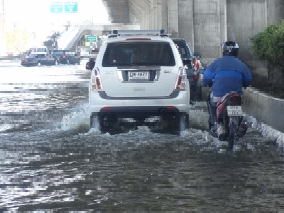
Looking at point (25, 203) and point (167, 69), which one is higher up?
point (167, 69)

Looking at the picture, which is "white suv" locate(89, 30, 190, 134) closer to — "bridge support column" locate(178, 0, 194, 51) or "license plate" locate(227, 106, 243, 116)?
"license plate" locate(227, 106, 243, 116)

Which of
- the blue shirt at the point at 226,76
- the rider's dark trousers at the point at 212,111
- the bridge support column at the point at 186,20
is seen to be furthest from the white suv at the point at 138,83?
the bridge support column at the point at 186,20

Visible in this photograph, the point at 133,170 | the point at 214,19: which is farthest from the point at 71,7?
the point at 133,170

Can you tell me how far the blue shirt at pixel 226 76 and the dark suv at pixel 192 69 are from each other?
8.73 m

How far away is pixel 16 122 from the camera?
687 inches

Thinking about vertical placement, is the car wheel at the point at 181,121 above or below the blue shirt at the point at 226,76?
below

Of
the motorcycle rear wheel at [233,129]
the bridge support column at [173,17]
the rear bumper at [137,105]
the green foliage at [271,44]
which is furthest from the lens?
the bridge support column at [173,17]

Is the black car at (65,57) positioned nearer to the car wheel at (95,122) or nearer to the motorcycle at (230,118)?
the car wheel at (95,122)

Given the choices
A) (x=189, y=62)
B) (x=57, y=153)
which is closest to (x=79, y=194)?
(x=57, y=153)

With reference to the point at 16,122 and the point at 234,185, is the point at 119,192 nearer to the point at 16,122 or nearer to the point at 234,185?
the point at 234,185

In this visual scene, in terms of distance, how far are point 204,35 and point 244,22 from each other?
17266 mm

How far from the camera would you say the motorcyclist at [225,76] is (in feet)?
40.4

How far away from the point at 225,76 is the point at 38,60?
63.9 meters

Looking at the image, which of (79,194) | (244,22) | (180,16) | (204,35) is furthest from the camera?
(180,16)
